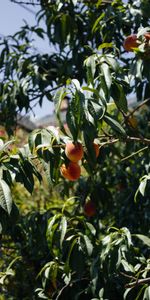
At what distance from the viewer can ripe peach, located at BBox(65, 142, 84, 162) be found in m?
1.60

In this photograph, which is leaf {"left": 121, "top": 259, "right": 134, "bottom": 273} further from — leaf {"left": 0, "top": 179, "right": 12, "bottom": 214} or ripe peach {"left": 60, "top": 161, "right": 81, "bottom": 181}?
leaf {"left": 0, "top": 179, "right": 12, "bottom": 214}

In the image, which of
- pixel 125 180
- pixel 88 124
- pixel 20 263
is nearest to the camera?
pixel 88 124

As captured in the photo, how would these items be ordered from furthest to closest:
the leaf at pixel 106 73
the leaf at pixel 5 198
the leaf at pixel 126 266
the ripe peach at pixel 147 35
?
the ripe peach at pixel 147 35 → the leaf at pixel 126 266 → the leaf at pixel 106 73 → the leaf at pixel 5 198

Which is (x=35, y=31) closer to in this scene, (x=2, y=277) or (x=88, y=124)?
(x=2, y=277)

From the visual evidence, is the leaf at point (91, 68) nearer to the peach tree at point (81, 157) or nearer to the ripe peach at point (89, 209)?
the peach tree at point (81, 157)

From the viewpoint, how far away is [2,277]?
2.56 meters

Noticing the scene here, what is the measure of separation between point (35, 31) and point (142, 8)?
39.3 inches

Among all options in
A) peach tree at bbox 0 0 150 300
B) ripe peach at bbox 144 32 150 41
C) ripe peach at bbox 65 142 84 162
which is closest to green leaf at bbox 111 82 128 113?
peach tree at bbox 0 0 150 300

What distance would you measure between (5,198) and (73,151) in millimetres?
281

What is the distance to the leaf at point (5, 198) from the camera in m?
1.54

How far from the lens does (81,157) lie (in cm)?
165

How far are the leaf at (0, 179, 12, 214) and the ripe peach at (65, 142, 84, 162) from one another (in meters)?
0.24

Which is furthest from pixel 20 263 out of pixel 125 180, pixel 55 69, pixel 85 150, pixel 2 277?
pixel 85 150

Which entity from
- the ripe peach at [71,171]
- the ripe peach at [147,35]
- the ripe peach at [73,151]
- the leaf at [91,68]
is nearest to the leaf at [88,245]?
the ripe peach at [71,171]
